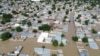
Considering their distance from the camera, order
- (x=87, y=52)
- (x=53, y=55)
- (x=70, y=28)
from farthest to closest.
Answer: (x=70, y=28), (x=87, y=52), (x=53, y=55)

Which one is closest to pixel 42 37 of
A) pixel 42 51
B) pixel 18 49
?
pixel 42 51

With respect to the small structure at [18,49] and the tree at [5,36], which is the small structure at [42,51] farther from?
the tree at [5,36]

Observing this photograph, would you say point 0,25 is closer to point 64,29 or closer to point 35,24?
point 35,24

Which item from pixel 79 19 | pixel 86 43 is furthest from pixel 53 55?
pixel 79 19

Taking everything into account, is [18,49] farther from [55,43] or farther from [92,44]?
[92,44]

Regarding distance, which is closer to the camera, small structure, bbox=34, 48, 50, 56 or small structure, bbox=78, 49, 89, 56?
small structure, bbox=34, 48, 50, 56

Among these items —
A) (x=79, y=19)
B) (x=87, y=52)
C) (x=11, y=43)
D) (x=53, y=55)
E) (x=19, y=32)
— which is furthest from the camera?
(x=79, y=19)

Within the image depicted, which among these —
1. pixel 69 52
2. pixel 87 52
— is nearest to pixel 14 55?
pixel 69 52

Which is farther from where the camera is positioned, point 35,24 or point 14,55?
point 35,24

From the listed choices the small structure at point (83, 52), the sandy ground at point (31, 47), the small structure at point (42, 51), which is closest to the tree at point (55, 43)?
the sandy ground at point (31, 47)

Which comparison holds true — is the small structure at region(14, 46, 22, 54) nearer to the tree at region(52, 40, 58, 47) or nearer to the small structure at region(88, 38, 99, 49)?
the tree at region(52, 40, 58, 47)

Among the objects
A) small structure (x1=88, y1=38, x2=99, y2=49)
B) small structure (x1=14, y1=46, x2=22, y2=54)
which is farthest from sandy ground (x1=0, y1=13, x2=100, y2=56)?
A: small structure (x1=88, y1=38, x2=99, y2=49)
